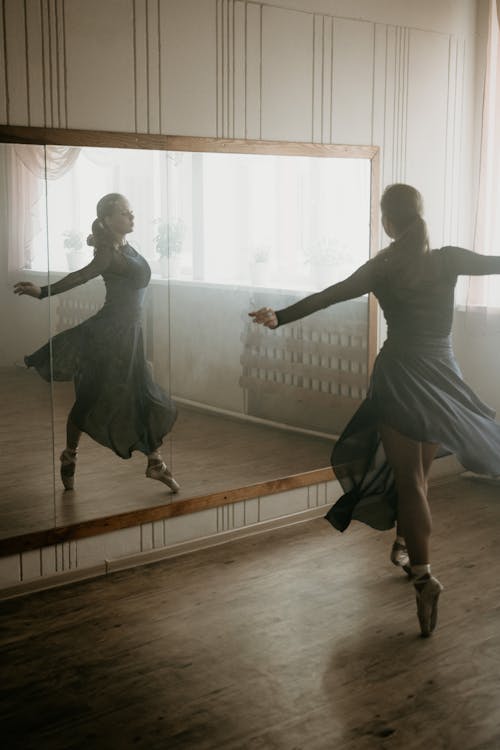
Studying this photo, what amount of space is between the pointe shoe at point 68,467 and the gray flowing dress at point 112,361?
10cm

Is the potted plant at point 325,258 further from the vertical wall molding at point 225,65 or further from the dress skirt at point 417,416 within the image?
the dress skirt at point 417,416

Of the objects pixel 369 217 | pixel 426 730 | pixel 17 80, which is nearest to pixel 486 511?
pixel 369 217

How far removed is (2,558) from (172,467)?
2.45 ft

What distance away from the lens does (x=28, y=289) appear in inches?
128

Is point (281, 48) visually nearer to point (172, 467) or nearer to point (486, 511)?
point (172, 467)

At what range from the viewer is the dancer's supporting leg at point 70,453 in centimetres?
343

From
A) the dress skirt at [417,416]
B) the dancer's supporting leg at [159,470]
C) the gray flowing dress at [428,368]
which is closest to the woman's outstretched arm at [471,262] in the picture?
the gray flowing dress at [428,368]

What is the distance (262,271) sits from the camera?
155 inches

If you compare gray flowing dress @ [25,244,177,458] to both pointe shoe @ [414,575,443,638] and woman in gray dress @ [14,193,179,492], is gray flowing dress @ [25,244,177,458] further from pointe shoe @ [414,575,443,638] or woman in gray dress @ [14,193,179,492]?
pointe shoe @ [414,575,443,638]

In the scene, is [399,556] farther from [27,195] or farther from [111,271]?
[27,195]

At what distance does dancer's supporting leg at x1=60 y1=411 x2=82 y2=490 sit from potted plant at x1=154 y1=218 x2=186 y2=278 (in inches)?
26.3

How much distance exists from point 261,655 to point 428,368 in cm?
108

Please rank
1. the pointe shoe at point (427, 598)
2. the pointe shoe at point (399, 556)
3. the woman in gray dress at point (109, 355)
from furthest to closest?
the pointe shoe at point (399, 556) → the woman in gray dress at point (109, 355) → the pointe shoe at point (427, 598)

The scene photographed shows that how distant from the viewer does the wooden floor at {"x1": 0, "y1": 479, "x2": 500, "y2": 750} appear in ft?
8.26
